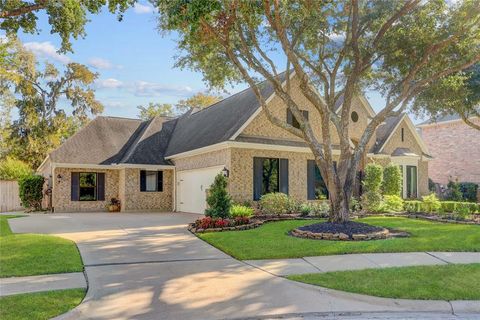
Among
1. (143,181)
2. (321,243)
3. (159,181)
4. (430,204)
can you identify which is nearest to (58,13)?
(321,243)

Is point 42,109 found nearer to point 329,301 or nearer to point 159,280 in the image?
point 159,280

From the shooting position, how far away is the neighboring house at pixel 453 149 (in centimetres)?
2905

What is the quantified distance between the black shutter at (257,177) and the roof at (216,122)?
1.82m

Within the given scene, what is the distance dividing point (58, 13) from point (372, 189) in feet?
48.6

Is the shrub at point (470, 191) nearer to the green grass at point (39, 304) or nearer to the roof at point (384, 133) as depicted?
the roof at point (384, 133)

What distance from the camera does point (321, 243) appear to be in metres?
10.3

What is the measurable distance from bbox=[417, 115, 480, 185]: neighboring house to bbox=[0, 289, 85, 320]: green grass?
91.1 feet

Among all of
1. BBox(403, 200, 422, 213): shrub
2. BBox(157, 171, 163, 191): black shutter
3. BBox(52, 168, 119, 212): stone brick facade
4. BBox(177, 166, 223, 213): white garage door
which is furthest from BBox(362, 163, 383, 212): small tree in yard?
BBox(52, 168, 119, 212): stone brick facade

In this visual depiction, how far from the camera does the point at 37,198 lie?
23.6m

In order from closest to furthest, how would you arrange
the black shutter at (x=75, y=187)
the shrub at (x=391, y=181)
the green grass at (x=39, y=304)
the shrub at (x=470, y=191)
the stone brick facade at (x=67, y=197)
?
1. the green grass at (x=39, y=304)
2. the shrub at (x=391, y=181)
3. the stone brick facade at (x=67, y=197)
4. the black shutter at (x=75, y=187)
5. the shrub at (x=470, y=191)

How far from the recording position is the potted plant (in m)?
22.2

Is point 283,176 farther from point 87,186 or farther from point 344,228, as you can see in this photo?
point 87,186

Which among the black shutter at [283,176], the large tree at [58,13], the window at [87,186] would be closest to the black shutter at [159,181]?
the window at [87,186]

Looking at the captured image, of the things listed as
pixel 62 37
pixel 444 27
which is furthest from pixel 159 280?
pixel 444 27
